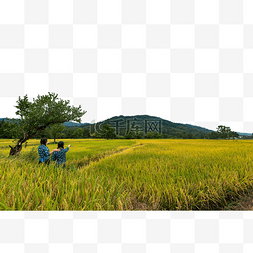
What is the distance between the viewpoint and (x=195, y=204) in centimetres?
288

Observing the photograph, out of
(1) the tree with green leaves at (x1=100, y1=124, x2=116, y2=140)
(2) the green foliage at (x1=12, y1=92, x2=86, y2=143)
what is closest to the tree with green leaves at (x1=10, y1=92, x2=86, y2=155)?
(2) the green foliage at (x1=12, y1=92, x2=86, y2=143)

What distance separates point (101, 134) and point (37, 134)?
49164 millimetres

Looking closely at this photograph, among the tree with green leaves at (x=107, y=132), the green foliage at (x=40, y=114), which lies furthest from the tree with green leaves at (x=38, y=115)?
the tree with green leaves at (x=107, y=132)

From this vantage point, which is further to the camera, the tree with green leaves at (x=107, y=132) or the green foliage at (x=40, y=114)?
the tree with green leaves at (x=107, y=132)

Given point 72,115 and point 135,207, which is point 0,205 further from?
point 72,115

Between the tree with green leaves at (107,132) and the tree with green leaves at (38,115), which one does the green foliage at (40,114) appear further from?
the tree with green leaves at (107,132)

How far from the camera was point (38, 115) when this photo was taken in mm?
7738

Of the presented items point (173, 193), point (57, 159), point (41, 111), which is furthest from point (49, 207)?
point (41, 111)

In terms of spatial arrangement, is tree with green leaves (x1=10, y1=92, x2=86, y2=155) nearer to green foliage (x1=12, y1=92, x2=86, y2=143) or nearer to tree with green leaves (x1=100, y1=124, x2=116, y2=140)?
green foliage (x1=12, y1=92, x2=86, y2=143)

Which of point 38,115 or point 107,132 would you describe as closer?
point 38,115

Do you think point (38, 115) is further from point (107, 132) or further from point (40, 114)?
point (107, 132)

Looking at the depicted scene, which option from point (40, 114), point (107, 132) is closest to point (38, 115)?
point (40, 114)

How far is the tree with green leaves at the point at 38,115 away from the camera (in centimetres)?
778

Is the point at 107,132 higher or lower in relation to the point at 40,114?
lower
